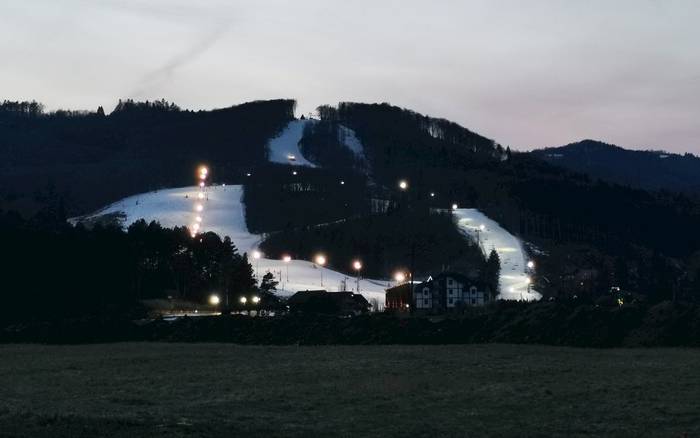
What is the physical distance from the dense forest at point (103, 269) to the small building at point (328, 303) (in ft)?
33.1

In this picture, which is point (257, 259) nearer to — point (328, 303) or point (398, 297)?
point (398, 297)

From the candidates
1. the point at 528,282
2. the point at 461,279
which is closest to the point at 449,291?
the point at 461,279

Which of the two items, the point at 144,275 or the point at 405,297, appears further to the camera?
the point at 405,297

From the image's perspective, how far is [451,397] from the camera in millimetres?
25125

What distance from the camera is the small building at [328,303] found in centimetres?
9645


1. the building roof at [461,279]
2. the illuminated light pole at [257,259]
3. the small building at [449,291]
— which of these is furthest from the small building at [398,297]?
the illuminated light pole at [257,259]

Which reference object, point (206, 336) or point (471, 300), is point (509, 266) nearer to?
point (471, 300)

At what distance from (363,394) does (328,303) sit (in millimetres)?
72388

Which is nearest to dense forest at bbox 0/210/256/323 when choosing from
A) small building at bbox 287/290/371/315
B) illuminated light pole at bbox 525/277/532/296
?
small building at bbox 287/290/371/315

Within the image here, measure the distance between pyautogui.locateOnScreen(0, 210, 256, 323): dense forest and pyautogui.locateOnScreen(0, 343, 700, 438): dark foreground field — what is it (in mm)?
43331

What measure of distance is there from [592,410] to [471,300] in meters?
111

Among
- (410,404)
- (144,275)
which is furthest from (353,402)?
(144,275)

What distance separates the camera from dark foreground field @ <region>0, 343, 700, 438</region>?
19906 mm

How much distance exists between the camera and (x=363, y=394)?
26.2m
